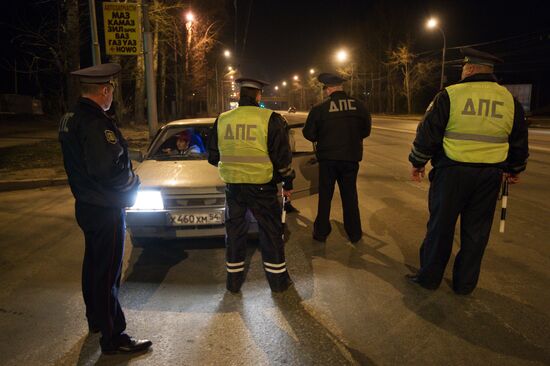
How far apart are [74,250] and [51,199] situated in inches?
128

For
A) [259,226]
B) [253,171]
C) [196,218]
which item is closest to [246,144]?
[253,171]

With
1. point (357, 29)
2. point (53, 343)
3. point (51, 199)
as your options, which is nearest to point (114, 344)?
point (53, 343)

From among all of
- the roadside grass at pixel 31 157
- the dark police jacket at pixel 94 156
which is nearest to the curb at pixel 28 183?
the roadside grass at pixel 31 157

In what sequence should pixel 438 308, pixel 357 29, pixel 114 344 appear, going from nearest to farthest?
pixel 114 344 < pixel 438 308 < pixel 357 29

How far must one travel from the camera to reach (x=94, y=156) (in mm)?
2855

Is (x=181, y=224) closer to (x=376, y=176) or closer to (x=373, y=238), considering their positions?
(x=373, y=238)

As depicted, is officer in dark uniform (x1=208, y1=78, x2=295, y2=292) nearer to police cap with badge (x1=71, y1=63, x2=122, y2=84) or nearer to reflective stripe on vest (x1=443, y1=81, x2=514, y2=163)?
police cap with badge (x1=71, y1=63, x2=122, y2=84)

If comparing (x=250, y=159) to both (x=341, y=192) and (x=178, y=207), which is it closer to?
(x=178, y=207)

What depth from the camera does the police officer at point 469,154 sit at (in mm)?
3660

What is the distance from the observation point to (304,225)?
20.2 feet

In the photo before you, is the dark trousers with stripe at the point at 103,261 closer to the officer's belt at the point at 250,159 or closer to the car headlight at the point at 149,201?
the officer's belt at the point at 250,159

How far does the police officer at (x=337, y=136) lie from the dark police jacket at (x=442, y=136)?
119 cm

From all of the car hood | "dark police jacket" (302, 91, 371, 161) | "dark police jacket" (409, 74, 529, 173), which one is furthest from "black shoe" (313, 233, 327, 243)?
"dark police jacket" (409, 74, 529, 173)

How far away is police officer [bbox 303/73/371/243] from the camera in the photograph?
5.03 m
